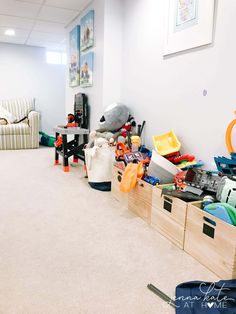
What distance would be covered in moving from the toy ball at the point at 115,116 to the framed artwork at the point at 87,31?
109cm

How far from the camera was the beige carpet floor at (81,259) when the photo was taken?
1.29 meters

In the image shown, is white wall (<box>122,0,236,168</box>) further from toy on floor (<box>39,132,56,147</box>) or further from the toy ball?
toy on floor (<box>39,132,56,147</box>)

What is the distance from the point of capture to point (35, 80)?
6.50 metres

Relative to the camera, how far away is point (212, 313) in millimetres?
1146

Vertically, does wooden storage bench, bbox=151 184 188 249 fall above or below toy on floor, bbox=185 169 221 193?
below

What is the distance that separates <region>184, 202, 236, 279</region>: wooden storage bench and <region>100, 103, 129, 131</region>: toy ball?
1746 millimetres

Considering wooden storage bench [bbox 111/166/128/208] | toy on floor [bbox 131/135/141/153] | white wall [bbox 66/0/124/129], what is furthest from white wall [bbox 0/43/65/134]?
wooden storage bench [bbox 111/166/128/208]

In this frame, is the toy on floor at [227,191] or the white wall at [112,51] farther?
the white wall at [112,51]

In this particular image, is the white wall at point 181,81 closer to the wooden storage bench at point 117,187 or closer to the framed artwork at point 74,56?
the wooden storage bench at point 117,187

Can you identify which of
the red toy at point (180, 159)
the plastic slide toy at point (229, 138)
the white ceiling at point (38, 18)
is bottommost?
the red toy at point (180, 159)

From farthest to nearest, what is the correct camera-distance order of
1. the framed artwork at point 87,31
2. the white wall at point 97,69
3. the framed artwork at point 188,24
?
1. the framed artwork at point 87,31
2. the white wall at point 97,69
3. the framed artwork at point 188,24

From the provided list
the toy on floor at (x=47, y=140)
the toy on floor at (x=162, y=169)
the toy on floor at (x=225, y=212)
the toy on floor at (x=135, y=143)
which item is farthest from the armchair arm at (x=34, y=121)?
the toy on floor at (x=225, y=212)

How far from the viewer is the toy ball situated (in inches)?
126

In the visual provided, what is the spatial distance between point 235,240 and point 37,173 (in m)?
2.80
